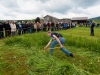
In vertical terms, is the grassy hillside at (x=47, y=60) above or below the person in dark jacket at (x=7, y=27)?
below

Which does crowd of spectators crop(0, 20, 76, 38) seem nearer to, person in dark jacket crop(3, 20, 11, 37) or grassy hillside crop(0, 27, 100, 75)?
person in dark jacket crop(3, 20, 11, 37)

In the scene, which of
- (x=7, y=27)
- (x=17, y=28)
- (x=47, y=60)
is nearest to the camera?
(x=47, y=60)

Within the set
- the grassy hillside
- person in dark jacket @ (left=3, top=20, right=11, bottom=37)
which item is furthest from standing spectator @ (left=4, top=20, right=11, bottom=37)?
the grassy hillside

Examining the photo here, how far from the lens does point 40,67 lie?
601cm

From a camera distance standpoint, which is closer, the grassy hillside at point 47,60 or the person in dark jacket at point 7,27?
the grassy hillside at point 47,60

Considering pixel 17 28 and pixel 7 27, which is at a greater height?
pixel 7 27

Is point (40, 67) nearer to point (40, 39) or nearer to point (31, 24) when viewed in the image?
point (40, 39)

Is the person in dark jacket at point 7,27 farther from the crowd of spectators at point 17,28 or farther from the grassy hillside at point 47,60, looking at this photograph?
the grassy hillside at point 47,60

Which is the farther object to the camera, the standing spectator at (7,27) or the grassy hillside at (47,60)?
the standing spectator at (7,27)

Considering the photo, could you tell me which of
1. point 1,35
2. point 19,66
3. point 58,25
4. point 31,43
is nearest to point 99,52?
point 31,43

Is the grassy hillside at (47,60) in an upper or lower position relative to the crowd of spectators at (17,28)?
lower

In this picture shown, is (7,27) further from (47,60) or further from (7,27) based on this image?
(47,60)

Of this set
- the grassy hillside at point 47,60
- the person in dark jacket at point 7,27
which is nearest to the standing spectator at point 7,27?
the person in dark jacket at point 7,27

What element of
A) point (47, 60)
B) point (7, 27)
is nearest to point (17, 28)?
point (7, 27)
